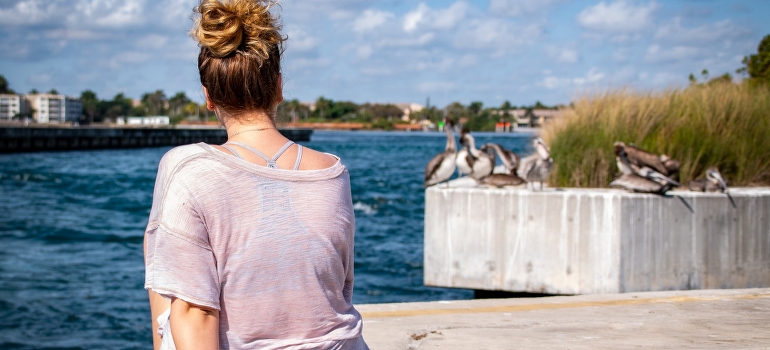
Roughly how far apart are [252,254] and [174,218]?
0.23 metres

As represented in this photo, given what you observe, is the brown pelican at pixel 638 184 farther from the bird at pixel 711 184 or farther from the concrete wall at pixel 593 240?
the bird at pixel 711 184

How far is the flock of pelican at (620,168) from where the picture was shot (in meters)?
8.48

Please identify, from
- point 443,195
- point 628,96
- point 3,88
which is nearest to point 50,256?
point 443,195

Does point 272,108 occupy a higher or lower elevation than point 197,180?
higher

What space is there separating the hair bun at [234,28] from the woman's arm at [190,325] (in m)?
0.69

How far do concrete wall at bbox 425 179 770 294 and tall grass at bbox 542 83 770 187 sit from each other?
2.08 meters

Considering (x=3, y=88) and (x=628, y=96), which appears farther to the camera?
(x=3, y=88)

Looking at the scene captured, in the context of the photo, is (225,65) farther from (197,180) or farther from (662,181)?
(662,181)

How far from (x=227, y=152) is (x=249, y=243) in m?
0.26

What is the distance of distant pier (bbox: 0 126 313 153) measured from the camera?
218 ft

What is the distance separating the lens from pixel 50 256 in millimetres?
16031

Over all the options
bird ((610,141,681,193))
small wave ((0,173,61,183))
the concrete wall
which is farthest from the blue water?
small wave ((0,173,61,183))

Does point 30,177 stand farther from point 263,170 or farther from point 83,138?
point 83,138

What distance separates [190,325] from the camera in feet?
7.00
